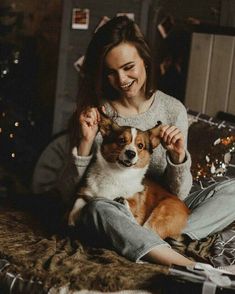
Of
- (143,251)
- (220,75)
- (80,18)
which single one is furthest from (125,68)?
(80,18)

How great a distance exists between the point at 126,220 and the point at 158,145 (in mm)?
265

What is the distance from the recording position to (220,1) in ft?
10.7

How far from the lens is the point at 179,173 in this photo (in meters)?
1.88

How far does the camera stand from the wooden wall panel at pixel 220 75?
2.98 metres

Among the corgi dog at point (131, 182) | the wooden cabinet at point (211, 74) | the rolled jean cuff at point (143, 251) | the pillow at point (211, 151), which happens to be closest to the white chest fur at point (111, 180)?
the corgi dog at point (131, 182)

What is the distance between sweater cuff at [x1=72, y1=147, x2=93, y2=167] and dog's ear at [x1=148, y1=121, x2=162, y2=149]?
0.65ft

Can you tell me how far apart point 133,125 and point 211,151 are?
0.58m

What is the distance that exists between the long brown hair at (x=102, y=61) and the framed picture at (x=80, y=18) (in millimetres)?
1339

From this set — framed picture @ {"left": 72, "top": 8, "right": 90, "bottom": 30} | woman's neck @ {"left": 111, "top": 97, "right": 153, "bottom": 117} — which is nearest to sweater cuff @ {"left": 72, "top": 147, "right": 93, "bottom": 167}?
woman's neck @ {"left": 111, "top": 97, "right": 153, "bottom": 117}

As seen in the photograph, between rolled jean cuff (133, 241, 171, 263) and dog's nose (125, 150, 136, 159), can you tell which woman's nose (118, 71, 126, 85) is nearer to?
dog's nose (125, 150, 136, 159)

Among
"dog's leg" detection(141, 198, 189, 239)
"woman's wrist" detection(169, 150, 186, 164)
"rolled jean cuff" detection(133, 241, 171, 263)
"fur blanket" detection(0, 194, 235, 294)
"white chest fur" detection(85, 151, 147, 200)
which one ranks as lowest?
"fur blanket" detection(0, 194, 235, 294)

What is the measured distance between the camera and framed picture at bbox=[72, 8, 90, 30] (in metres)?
3.30

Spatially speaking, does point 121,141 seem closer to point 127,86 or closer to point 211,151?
point 127,86

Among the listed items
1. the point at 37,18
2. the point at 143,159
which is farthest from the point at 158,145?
the point at 37,18
